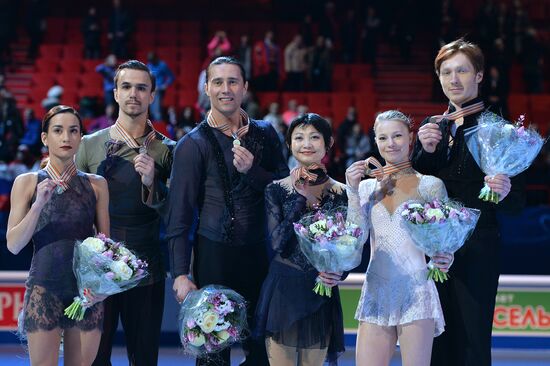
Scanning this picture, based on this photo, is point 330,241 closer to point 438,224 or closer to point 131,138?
point 438,224

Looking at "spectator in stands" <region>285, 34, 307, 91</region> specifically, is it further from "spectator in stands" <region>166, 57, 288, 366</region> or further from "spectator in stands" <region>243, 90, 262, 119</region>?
"spectator in stands" <region>166, 57, 288, 366</region>

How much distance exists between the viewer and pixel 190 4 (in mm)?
18484

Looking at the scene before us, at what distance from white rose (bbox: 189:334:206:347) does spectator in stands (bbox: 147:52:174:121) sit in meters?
9.44

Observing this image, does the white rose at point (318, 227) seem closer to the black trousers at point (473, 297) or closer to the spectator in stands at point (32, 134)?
the black trousers at point (473, 297)

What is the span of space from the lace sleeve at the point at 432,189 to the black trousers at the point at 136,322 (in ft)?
4.67

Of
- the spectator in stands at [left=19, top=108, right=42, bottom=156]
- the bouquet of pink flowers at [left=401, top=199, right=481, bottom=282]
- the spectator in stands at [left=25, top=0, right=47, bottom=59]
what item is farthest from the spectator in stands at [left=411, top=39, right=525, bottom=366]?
the spectator in stands at [left=25, top=0, right=47, bottom=59]

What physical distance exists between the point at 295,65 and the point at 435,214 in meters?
11.2

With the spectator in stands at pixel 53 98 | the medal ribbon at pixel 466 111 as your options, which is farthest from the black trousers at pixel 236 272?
the spectator in stands at pixel 53 98

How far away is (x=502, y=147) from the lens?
4023 millimetres

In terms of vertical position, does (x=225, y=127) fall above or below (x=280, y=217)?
above

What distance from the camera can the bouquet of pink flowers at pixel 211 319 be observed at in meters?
4.00

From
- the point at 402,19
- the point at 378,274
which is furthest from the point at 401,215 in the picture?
the point at 402,19

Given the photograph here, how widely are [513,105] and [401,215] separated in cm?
1133

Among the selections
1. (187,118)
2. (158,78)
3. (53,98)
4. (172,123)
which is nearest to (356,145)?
(187,118)
